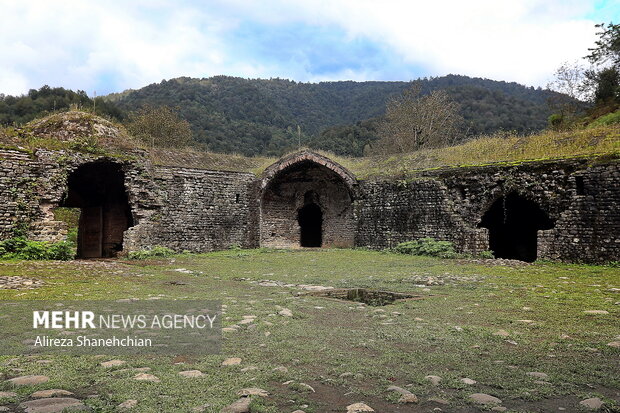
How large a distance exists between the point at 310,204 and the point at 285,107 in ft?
186

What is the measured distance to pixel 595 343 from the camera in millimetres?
4543

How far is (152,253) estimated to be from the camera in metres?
17.9

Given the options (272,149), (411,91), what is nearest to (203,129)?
(272,149)

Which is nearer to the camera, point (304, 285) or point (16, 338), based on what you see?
point (16, 338)

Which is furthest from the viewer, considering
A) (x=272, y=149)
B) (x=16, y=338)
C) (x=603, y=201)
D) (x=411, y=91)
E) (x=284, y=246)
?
(x=272, y=149)

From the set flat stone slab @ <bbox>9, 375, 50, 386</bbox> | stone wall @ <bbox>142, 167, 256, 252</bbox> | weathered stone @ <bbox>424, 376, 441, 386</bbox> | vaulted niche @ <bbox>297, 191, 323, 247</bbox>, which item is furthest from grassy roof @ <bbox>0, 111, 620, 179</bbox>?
flat stone slab @ <bbox>9, 375, 50, 386</bbox>

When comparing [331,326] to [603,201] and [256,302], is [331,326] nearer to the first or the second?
[256,302]

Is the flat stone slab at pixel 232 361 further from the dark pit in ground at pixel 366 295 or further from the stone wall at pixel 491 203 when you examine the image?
the stone wall at pixel 491 203

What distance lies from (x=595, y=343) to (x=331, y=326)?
274 centimetres

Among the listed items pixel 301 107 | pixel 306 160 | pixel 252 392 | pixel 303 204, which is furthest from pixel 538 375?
pixel 301 107

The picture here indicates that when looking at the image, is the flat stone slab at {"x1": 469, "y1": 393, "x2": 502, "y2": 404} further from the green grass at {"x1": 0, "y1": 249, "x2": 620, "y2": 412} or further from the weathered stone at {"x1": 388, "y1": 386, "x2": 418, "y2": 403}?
the weathered stone at {"x1": 388, "y1": 386, "x2": 418, "y2": 403}

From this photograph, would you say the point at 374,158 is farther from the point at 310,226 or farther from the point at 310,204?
the point at 310,226

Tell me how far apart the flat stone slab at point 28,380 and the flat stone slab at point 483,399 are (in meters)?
3.05

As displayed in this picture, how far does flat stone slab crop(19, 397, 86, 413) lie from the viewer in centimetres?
275
